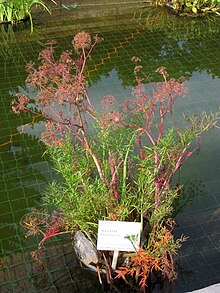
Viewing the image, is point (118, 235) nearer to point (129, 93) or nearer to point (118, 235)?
point (118, 235)

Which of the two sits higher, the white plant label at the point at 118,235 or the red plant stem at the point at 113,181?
the red plant stem at the point at 113,181

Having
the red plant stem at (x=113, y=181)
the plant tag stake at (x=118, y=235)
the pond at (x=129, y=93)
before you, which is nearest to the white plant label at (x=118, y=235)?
the plant tag stake at (x=118, y=235)

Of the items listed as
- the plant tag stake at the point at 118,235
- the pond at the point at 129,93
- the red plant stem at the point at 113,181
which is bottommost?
the plant tag stake at the point at 118,235

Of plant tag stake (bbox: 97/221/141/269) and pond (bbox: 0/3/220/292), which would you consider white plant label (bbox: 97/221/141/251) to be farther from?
pond (bbox: 0/3/220/292)

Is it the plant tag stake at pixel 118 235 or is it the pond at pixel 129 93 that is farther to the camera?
the pond at pixel 129 93

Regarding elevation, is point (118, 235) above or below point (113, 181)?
below

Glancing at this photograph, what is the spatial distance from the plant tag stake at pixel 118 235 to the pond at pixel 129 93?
1.93ft

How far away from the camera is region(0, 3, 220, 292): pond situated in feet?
9.86

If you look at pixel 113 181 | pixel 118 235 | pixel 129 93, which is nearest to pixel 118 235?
pixel 118 235

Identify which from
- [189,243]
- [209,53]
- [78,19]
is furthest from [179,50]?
[189,243]

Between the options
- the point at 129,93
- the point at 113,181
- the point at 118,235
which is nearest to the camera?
the point at 118,235

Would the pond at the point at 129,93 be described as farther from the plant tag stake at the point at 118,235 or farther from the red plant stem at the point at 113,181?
the red plant stem at the point at 113,181

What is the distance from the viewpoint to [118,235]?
2.31 metres

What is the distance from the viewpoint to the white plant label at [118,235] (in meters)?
2.29
